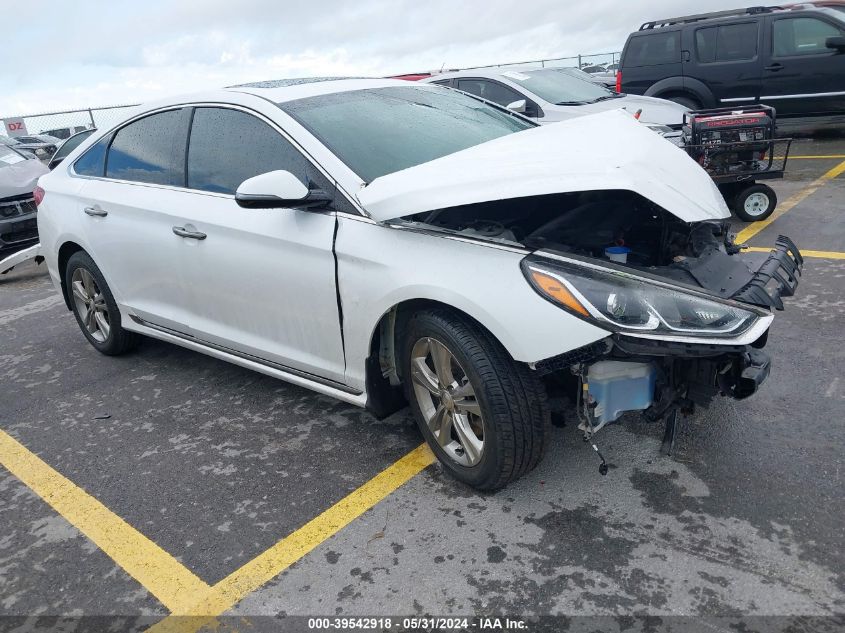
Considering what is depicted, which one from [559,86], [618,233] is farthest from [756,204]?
[618,233]

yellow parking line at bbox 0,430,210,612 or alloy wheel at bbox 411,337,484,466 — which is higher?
alloy wheel at bbox 411,337,484,466

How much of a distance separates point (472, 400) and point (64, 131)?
25.1 meters

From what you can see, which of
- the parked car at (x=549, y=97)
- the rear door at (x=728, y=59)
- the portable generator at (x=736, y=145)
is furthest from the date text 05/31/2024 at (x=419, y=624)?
the rear door at (x=728, y=59)

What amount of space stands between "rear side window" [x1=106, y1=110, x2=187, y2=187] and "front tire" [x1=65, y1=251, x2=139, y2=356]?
26.0 inches


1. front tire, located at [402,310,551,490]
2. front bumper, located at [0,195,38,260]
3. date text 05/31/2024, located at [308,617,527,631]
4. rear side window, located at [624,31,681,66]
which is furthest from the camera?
rear side window, located at [624,31,681,66]

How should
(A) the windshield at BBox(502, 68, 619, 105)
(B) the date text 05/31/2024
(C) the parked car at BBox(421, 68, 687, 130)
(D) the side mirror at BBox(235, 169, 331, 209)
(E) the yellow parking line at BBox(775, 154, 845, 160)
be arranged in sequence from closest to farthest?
(B) the date text 05/31/2024, (D) the side mirror at BBox(235, 169, 331, 209), (C) the parked car at BBox(421, 68, 687, 130), (A) the windshield at BBox(502, 68, 619, 105), (E) the yellow parking line at BBox(775, 154, 845, 160)

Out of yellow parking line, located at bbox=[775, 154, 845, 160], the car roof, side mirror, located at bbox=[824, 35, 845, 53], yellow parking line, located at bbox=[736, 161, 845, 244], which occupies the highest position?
side mirror, located at bbox=[824, 35, 845, 53]

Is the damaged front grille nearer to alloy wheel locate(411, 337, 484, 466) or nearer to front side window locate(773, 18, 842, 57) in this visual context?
alloy wheel locate(411, 337, 484, 466)

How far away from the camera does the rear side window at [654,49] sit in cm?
1121

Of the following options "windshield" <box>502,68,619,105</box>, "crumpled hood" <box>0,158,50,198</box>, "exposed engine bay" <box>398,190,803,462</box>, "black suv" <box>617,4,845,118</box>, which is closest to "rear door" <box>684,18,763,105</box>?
"black suv" <box>617,4,845,118</box>

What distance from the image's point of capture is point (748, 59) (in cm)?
1091

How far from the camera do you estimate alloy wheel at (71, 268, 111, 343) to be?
4734 mm

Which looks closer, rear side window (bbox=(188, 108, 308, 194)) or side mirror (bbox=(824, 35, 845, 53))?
rear side window (bbox=(188, 108, 308, 194))

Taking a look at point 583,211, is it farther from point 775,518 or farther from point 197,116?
point 197,116
